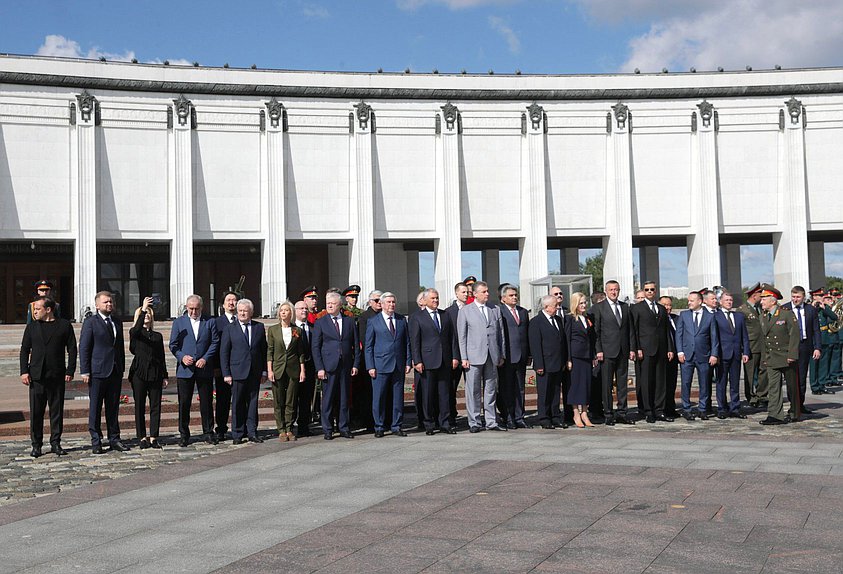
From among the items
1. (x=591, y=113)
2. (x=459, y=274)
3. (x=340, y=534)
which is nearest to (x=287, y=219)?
(x=459, y=274)

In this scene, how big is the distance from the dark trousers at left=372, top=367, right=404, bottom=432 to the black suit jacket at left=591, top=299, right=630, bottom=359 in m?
3.08

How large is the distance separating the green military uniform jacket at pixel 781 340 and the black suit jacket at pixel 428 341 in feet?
15.5

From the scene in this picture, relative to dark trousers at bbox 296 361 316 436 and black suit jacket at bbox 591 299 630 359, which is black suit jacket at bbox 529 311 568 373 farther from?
dark trousers at bbox 296 361 316 436

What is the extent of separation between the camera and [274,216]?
40688 mm

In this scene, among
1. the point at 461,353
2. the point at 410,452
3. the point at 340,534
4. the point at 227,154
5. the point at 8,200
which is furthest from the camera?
the point at 227,154

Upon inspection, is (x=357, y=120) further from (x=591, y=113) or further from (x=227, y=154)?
(x=591, y=113)

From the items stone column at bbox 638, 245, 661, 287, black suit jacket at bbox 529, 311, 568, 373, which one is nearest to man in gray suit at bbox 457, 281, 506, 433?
black suit jacket at bbox 529, 311, 568, 373

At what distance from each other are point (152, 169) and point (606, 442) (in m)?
32.4

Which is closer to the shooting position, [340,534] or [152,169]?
[340,534]

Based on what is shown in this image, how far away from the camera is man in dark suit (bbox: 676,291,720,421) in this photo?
1420 cm

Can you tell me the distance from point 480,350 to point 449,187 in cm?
2990

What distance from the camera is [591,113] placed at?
43.2 metres

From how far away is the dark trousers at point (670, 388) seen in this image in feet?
45.5

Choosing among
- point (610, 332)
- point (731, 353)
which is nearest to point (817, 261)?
point (731, 353)
